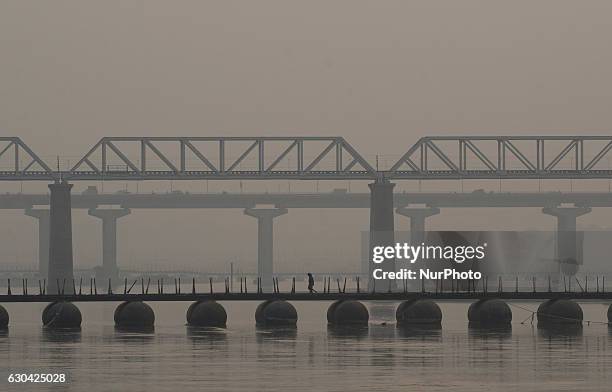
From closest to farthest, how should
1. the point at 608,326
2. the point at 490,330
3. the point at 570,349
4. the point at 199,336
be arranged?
the point at 570,349
the point at 199,336
the point at 490,330
the point at 608,326

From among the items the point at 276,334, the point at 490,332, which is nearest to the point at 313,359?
the point at 276,334

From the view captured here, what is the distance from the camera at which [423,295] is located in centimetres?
11475

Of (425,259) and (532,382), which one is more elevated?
(425,259)

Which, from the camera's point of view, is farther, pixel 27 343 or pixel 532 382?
pixel 27 343

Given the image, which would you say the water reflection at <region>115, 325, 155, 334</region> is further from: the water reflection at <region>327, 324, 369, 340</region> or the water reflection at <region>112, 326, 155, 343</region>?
the water reflection at <region>327, 324, 369, 340</region>

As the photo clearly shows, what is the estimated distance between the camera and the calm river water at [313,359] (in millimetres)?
72312

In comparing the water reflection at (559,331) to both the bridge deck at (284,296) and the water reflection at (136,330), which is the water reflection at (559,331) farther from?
the water reflection at (136,330)

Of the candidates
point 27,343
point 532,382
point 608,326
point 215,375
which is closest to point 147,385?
point 215,375

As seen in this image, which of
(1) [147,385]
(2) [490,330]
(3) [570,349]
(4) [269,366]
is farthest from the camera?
(2) [490,330]

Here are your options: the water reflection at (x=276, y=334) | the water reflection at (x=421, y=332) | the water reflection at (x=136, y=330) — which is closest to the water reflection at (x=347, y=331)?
the water reflection at (x=421, y=332)

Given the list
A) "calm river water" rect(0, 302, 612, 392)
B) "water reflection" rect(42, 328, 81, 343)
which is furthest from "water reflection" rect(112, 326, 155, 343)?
"water reflection" rect(42, 328, 81, 343)

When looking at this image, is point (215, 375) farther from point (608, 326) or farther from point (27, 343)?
point (608, 326)

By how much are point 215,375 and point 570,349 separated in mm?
26251
